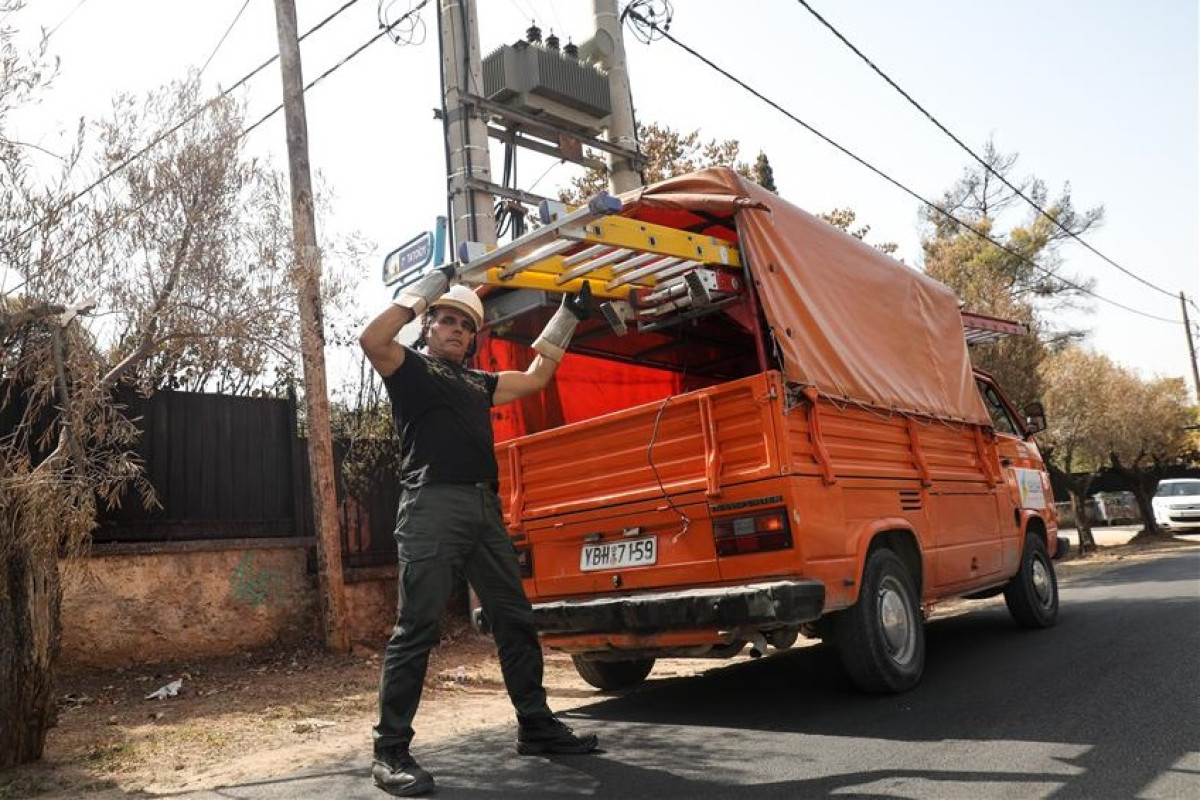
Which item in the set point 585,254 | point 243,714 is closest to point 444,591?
point 585,254

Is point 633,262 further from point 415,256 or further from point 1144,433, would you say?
point 1144,433

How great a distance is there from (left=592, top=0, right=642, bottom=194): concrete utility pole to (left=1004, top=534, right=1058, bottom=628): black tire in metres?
5.16

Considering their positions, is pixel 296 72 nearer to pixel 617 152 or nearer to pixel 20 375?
pixel 617 152

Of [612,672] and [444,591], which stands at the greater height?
[444,591]

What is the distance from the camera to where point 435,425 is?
12.8 feet

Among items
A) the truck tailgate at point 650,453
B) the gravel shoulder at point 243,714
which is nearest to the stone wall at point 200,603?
the gravel shoulder at point 243,714

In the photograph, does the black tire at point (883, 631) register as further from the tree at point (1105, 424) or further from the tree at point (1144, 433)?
the tree at point (1144, 433)

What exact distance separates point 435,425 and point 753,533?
5.56ft

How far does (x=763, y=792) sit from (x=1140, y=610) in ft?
21.2

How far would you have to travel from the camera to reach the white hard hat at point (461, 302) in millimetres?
4039

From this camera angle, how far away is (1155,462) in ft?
87.2

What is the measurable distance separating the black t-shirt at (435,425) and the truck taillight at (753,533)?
1.30 metres

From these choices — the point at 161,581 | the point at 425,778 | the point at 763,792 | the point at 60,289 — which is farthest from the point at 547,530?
the point at 161,581

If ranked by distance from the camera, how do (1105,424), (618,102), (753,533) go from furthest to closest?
1. (1105,424)
2. (618,102)
3. (753,533)
